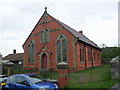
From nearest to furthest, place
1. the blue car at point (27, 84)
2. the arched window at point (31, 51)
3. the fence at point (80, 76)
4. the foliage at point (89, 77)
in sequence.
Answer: the blue car at point (27, 84), the fence at point (80, 76), the foliage at point (89, 77), the arched window at point (31, 51)

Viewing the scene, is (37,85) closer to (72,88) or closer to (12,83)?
(12,83)

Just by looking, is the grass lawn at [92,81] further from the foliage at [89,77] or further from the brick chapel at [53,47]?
the brick chapel at [53,47]

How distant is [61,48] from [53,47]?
1677 millimetres

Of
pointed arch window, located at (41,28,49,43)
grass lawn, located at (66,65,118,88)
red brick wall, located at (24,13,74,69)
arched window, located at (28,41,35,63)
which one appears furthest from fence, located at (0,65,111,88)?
pointed arch window, located at (41,28,49,43)

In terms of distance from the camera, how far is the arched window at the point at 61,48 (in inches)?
906

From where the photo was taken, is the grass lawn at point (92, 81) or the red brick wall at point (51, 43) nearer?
the grass lawn at point (92, 81)

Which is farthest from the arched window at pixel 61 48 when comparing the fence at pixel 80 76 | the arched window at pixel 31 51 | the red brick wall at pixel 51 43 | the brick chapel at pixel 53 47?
the arched window at pixel 31 51

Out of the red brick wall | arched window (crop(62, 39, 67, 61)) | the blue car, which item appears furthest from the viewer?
arched window (crop(62, 39, 67, 61))

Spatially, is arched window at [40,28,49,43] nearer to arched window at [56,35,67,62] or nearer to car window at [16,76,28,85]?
arched window at [56,35,67,62]

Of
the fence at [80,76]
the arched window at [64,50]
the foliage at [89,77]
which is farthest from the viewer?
the arched window at [64,50]

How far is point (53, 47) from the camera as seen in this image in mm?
24297

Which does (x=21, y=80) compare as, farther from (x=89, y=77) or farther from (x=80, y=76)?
(x=80, y=76)

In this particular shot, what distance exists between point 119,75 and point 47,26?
16.9 m

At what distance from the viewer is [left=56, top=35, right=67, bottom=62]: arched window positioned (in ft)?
75.5
